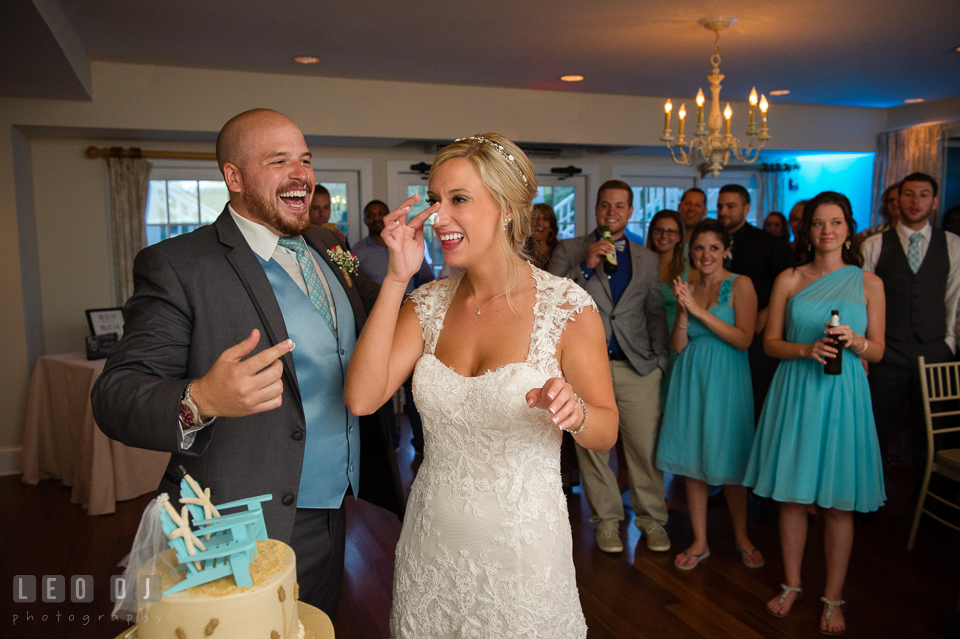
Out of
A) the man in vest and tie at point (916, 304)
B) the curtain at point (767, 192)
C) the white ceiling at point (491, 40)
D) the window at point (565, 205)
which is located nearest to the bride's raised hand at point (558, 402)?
the white ceiling at point (491, 40)

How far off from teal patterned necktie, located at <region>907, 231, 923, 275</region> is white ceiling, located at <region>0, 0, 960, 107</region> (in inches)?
55.4

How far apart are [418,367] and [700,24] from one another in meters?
3.59

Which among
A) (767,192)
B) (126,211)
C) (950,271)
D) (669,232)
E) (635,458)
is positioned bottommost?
(635,458)

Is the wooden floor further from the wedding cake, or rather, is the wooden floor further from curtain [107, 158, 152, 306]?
curtain [107, 158, 152, 306]

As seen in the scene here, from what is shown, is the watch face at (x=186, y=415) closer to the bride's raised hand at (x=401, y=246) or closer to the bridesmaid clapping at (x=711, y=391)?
the bride's raised hand at (x=401, y=246)

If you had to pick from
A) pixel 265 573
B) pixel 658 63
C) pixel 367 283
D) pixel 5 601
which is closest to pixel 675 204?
pixel 658 63

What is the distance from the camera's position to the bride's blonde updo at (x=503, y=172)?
173 cm

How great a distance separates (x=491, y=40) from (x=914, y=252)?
297 cm

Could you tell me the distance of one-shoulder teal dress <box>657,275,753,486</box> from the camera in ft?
10.6

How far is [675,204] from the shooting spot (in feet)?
27.0

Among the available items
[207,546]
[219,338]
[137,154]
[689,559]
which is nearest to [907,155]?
[689,559]

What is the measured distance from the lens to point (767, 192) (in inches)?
335

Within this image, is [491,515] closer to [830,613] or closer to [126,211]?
[830,613]

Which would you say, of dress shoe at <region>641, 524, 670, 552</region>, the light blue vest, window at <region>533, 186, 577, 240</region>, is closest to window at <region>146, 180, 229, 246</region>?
window at <region>533, 186, 577, 240</region>
